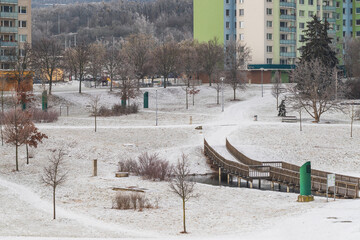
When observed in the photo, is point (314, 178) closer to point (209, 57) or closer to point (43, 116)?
point (43, 116)

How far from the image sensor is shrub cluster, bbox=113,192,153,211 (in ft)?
135

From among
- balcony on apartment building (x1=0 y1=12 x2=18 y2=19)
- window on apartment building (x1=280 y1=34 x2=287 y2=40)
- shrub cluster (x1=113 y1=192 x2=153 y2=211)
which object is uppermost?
balcony on apartment building (x1=0 y1=12 x2=18 y2=19)

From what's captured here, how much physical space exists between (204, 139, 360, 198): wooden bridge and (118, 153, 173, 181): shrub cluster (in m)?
6.07

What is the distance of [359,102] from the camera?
10088 cm

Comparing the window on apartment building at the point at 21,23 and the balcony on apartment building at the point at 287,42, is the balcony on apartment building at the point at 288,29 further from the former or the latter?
the window on apartment building at the point at 21,23

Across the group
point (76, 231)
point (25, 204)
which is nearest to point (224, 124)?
point (25, 204)

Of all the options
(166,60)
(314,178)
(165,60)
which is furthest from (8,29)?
(314,178)

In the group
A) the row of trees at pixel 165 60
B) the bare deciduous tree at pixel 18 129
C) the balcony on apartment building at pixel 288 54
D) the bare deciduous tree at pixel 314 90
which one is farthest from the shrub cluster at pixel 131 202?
the balcony on apartment building at pixel 288 54

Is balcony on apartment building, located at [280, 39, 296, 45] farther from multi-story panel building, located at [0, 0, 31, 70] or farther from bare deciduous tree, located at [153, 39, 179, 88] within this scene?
multi-story panel building, located at [0, 0, 31, 70]

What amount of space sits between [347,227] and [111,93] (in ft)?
260

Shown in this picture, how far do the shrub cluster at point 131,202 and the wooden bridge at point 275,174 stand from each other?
13.8 meters

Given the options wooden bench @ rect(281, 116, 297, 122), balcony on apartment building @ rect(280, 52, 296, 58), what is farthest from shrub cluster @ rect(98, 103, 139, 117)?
balcony on apartment building @ rect(280, 52, 296, 58)

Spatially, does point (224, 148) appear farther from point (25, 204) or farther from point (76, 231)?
point (76, 231)

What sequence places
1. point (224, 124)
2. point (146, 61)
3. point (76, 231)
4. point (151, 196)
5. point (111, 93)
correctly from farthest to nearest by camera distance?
point (146, 61)
point (111, 93)
point (224, 124)
point (151, 196)
point (76, 231)
